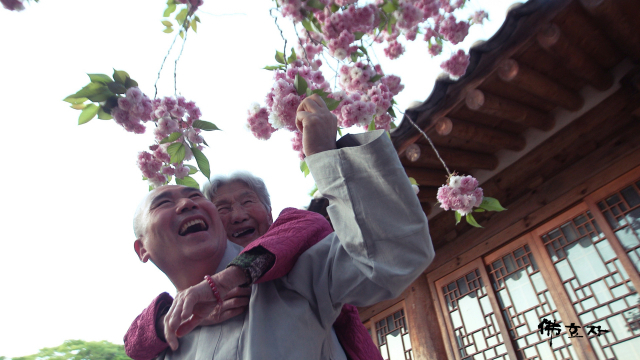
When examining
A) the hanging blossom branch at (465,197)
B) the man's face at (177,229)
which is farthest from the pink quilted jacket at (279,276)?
the hanging blossom branch at (465,197)

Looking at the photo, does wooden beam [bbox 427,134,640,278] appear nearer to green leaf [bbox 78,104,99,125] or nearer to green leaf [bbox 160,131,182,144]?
green leaf [bbox 160,131,182,144]

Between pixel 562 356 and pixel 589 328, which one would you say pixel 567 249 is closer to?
pixel 589 328

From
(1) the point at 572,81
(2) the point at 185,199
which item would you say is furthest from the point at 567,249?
(2) the point at 185,199

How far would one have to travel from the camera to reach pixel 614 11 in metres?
2.37

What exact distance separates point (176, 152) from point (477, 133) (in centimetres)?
227

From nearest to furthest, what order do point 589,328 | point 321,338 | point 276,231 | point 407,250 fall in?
point 407,250 < point 321,338 < point 276,231 < point 589,328

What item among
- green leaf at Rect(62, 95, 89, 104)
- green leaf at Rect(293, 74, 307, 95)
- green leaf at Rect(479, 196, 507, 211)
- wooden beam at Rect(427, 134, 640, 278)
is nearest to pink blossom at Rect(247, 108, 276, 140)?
green leaf at Rect(293, 74, 307, 95)

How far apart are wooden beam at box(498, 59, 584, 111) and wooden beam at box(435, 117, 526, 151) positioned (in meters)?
0.41

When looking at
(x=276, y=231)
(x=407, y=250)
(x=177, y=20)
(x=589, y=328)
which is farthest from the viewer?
(x=589, y=328)

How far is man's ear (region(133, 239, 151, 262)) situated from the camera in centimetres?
147

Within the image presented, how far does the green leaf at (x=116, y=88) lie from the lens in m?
1.79

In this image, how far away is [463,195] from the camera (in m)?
2.30

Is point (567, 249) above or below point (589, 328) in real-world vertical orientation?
above

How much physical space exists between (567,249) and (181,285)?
2.85 m
